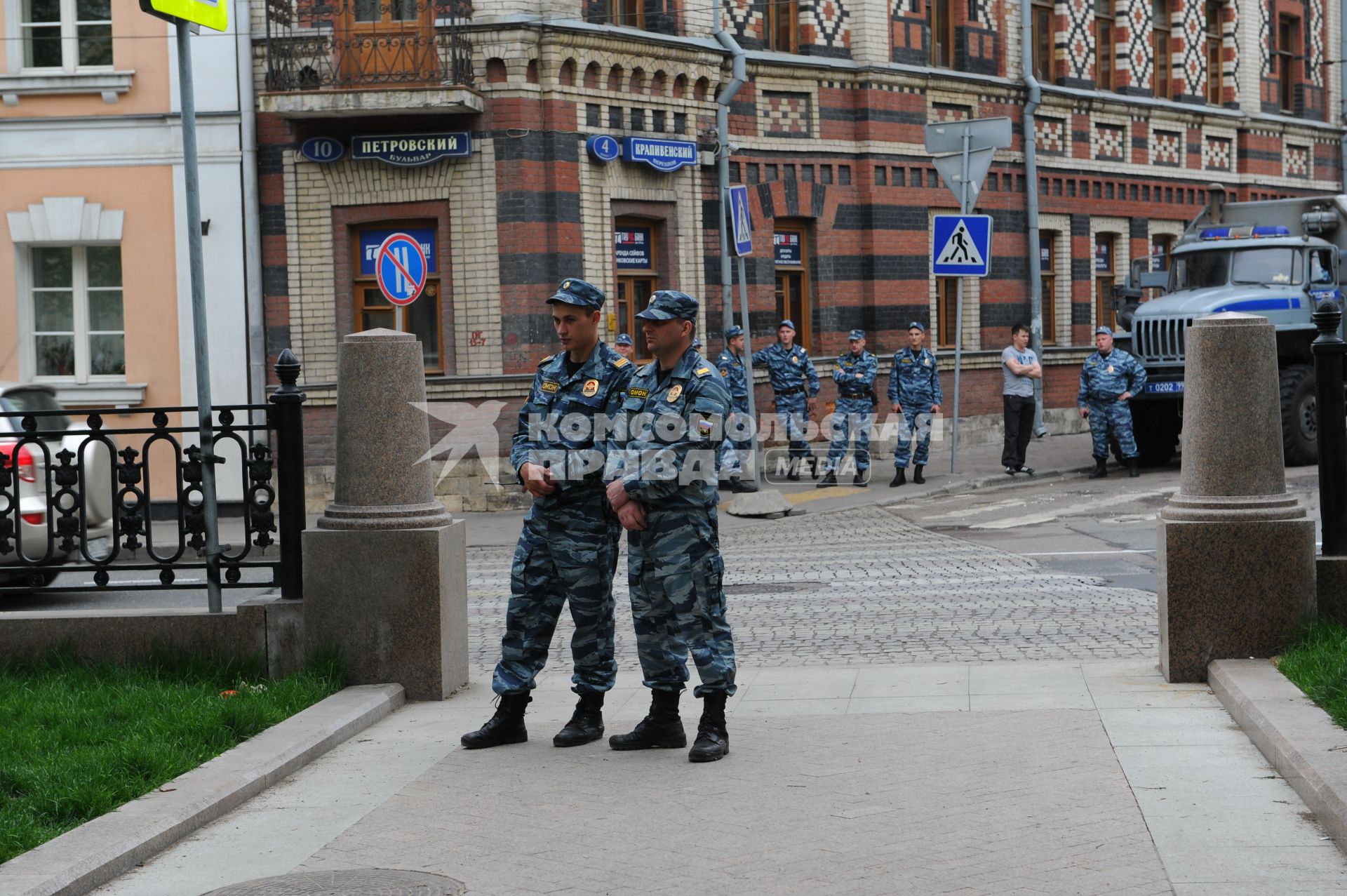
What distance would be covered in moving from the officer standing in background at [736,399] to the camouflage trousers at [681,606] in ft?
43.0

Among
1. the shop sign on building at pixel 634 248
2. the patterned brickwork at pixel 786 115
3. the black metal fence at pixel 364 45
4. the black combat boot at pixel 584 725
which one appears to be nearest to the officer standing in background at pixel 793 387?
the shop sign on building at pixel 634 248

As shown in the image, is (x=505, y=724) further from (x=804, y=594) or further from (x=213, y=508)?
(x=804, y=594)

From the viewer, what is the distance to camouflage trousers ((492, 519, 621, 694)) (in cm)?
696

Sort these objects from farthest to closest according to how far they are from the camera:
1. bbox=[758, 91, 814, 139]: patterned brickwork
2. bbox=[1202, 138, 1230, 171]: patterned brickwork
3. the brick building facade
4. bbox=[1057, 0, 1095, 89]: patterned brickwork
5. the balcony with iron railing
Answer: bbox=[1202, 138, 1230, 171]: patterned brickwork < bbox=[1057, 0, 1095, 89]: patterned brickwork < bbox=[758, 91, 814, 139]: patterned brickwork < the brick building facade < the balcony with iron railing

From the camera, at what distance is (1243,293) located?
21688mm

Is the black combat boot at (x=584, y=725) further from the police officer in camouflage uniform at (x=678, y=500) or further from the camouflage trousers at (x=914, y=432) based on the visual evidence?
the camouflage trousers at (x=914, y=432)

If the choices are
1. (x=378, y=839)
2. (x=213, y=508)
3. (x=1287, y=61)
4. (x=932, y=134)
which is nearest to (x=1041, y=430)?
(x=932, y=134)

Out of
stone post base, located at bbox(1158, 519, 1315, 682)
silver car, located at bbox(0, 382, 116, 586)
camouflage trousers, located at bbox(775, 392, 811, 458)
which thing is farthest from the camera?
camouflage trousers, located at bbox(775, 392, 811, 458)

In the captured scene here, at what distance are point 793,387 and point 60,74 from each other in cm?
967

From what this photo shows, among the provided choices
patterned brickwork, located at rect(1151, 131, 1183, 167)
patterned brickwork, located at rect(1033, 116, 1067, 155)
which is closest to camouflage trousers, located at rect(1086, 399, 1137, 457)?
patterned brickwork, located at rect(1033, 116, 1067, 155)

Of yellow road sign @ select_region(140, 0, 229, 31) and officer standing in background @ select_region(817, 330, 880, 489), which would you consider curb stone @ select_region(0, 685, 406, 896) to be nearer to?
yellow road sign @ select_region(140, 0, 229, 31)

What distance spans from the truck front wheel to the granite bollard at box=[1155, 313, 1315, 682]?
1334cm

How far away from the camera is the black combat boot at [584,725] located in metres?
7.07

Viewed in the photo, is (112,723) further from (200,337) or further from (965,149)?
(965,149)
